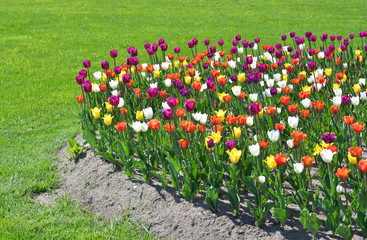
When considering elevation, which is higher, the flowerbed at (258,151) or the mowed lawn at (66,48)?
the flowerbed at (258,151)

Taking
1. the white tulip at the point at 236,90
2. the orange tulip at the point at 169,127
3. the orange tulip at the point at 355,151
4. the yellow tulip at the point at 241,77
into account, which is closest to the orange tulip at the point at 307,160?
the orange tulip at the point at 355,151

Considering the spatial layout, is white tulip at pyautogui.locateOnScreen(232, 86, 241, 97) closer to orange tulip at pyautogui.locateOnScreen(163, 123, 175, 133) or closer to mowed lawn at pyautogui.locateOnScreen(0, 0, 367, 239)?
orange tulip at pyautogui.locateOnScreen(163, 123, 175, 133)

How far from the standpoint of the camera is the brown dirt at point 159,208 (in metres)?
3.54

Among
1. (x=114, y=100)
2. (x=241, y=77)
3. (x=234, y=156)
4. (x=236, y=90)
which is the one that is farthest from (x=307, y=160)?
(x=241, y=77)

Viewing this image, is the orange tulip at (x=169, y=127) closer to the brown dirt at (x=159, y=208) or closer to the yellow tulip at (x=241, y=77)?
the brown dirt at (x=159, y=208)

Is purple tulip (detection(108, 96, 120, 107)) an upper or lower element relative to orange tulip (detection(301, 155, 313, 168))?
upper

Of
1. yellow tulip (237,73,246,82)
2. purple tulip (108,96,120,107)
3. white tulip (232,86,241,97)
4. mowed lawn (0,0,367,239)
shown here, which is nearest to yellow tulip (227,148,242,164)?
mowed lawn (0,0,367,239)

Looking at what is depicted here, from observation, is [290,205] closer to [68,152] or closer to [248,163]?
[248,163]

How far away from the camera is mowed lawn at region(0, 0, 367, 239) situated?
14.1ft

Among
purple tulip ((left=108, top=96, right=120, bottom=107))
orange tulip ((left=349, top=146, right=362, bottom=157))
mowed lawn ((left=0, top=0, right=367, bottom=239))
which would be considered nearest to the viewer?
orange tulip ((left=349, top=146, right=362, bottom=157))

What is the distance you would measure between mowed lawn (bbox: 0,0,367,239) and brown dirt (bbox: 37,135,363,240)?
13 centimetres

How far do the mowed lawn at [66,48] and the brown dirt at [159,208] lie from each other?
13 cm

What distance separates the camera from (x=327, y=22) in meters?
15.0

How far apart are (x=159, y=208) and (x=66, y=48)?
871 centimetres
